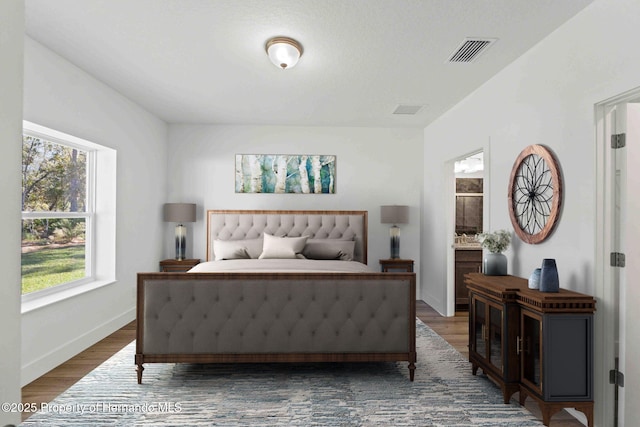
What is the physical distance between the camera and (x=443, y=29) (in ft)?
9.14

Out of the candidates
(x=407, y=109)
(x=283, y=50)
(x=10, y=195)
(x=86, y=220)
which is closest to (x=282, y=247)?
(x=86, y=220)

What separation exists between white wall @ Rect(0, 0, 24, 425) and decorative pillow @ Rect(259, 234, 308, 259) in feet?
13.6

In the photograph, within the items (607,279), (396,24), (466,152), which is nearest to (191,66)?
(396,24)

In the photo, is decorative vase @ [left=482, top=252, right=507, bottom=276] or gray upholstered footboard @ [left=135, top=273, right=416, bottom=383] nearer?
gray upholstered footboard @ [left=135, top=273, right=416, bottom=383]

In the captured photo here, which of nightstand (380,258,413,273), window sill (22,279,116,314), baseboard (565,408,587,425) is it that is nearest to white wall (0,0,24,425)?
window sill (22,279,116,314)

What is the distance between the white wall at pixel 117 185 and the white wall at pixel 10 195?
276 cm

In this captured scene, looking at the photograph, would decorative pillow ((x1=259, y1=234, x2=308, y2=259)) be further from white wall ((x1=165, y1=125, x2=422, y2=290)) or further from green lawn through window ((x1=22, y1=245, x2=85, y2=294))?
green lawn through window ((x1=22, y1=245, x2=85, y2=294))

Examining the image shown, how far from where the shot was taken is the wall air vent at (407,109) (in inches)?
187

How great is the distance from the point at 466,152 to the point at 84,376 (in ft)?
13.8

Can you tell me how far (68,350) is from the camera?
3459mm

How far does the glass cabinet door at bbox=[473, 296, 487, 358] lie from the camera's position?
2934 millimetres

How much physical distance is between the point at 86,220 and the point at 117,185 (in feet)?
1.61

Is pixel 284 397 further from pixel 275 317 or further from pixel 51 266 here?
pixel 51 266

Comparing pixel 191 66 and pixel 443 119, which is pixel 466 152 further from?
pixel 191 66
